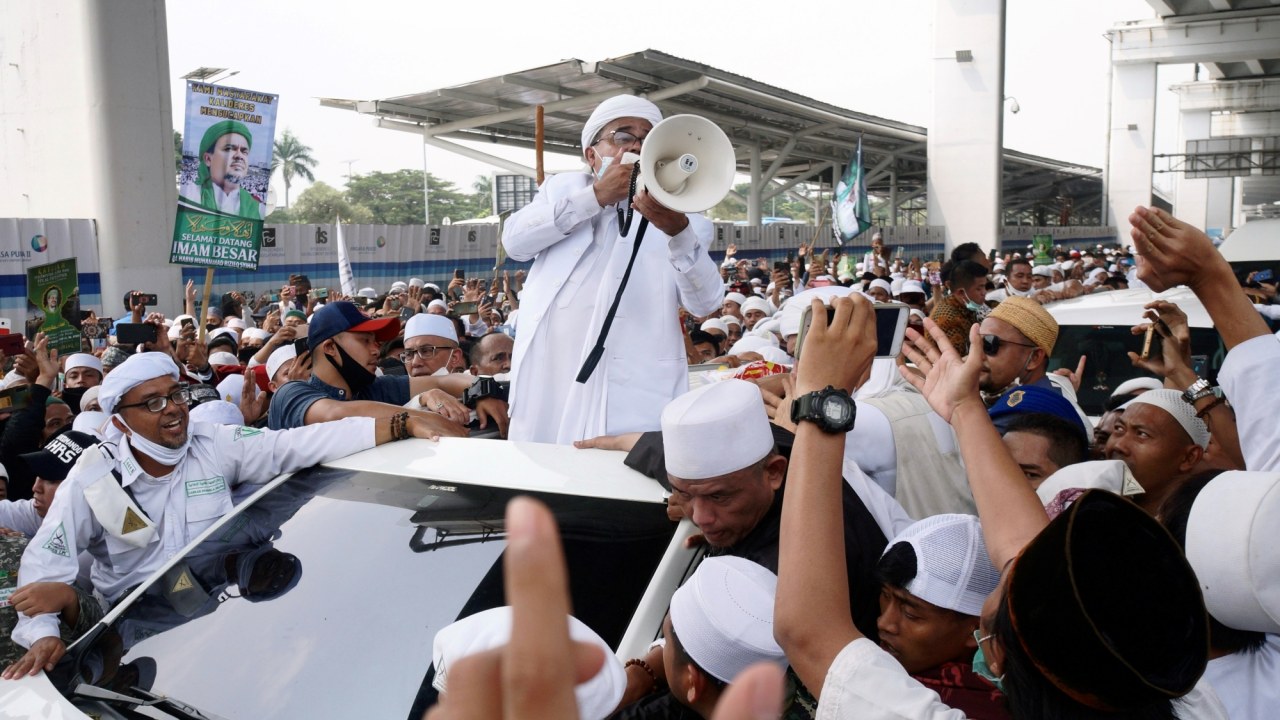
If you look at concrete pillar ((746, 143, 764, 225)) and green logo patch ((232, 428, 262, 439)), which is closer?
green logo patch ((232, 428, 262, 439))

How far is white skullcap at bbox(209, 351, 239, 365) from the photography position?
822 centimetres

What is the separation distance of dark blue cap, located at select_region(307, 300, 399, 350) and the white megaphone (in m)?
1.95

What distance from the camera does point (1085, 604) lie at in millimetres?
1319

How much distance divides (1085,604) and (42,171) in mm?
17340

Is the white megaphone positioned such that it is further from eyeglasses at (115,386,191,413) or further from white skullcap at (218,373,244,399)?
white skullcap at (218,373,244,399)

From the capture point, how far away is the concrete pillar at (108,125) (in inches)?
563

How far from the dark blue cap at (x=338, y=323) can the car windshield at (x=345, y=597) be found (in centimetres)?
172

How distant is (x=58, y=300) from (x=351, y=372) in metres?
4.68

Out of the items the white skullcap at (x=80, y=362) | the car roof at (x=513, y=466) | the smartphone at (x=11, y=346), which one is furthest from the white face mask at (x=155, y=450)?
the smartphone at (x=11, y=346)

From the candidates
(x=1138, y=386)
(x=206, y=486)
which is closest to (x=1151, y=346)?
(x=1138, y=386)

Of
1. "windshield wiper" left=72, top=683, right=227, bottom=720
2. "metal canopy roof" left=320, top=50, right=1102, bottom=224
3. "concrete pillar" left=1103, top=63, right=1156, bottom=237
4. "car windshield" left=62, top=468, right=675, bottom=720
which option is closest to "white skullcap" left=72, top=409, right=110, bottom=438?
"car windshield" left=62, top=468, right=675, bottom=720

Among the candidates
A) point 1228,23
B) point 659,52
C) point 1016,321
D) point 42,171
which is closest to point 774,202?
point 1228,23

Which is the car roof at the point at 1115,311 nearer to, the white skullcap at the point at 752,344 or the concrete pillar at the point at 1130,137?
the white skullcap at the point at 752,344

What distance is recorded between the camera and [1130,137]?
42719 mm
